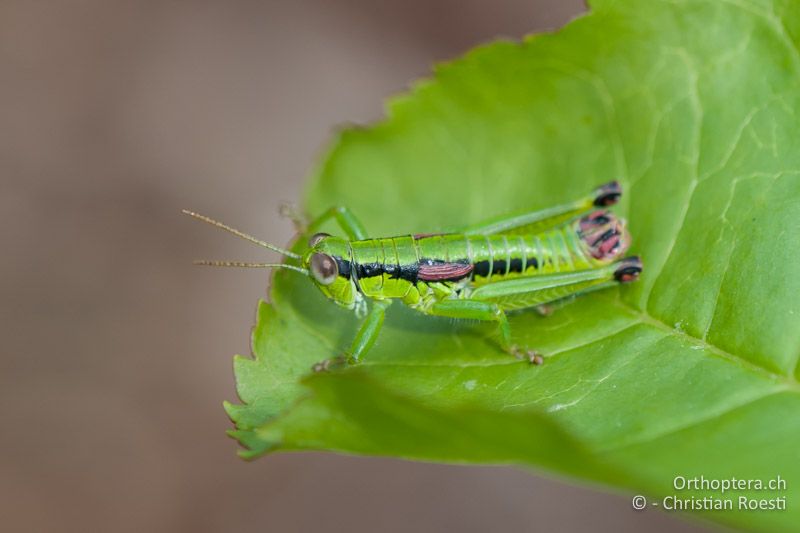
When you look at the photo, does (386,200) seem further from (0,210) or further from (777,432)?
(0,210)

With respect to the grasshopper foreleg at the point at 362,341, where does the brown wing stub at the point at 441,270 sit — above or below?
above

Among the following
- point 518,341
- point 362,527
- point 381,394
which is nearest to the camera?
point 381,394

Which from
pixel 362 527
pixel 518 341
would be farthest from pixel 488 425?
pixel 362 527

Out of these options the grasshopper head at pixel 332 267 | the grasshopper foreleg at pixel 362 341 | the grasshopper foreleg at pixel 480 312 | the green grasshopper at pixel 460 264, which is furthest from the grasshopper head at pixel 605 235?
the grasshopper head at pixel 332 267

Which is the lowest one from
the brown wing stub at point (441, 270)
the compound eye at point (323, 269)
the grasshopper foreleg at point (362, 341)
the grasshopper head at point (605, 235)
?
the grasshopper foreleg at point (362, 341)

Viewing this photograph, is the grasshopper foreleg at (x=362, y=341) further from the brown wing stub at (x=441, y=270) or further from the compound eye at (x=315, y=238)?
the compound eye at (x=315, y=238)

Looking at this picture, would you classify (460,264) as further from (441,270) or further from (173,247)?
(173,247)

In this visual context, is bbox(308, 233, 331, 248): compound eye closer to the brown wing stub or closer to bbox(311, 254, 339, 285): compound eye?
bbox(311, 254, 339, 285): compound eye
